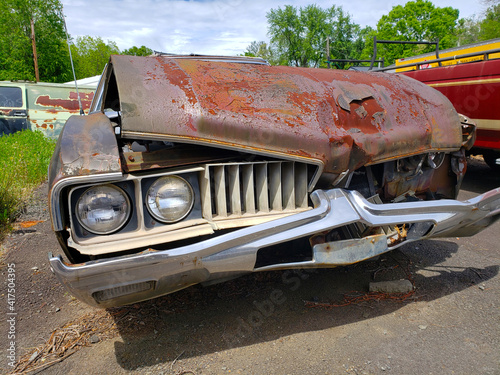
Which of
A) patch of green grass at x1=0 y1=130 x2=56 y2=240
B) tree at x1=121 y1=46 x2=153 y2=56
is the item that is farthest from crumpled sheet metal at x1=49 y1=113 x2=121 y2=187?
tree at x1=121 y1=46 x2=153 y2=56

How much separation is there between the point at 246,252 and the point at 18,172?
468 cm

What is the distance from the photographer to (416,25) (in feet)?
110

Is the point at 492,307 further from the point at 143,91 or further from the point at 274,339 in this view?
the point at 143,91

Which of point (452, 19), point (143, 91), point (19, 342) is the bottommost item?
point (19, 342)

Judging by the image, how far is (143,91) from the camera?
1.75 metres

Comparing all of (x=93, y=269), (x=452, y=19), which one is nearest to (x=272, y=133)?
(x=93, y=269)

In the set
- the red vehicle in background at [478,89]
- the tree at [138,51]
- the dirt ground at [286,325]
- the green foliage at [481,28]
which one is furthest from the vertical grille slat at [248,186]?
the tree at [138,51]

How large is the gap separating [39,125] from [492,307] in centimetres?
928

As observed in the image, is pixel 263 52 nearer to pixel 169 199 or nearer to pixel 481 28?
pixel 481 28

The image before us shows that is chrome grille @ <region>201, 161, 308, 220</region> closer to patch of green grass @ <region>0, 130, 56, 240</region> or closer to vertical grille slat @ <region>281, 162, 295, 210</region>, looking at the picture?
vertical grille slat @ <region>281, 162, 295, 210</region>

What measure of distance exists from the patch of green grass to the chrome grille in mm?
3106

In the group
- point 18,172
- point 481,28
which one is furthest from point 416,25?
point 18,172

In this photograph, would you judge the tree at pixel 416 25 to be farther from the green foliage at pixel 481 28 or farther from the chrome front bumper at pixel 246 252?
the chrome front bumper at pixel 246 252

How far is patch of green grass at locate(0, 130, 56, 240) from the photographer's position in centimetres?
410
